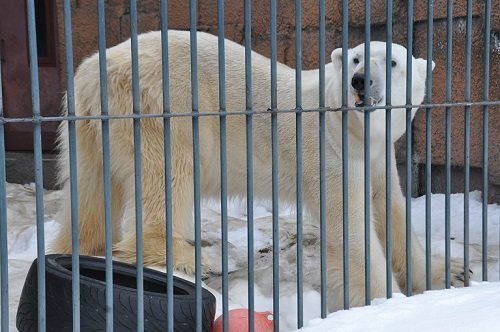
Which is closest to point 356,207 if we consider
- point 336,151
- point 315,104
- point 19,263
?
point 336,151

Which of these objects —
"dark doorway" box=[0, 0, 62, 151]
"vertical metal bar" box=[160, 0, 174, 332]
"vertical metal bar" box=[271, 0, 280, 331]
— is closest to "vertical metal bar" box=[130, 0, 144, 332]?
"vertical metal bar" box=[160, 0, 174, 332]

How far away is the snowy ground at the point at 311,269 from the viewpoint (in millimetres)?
2291

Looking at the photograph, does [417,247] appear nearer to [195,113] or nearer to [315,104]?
[315,104]

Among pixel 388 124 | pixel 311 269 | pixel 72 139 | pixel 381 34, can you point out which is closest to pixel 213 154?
pixel 311 269

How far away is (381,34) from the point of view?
16.1 feet

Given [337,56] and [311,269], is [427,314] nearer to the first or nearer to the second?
[337,56]

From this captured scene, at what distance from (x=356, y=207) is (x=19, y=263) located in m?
1.72

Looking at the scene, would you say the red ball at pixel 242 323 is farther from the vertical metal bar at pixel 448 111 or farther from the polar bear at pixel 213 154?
the vertical metal bar at pixel 448 111

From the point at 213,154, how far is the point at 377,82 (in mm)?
853

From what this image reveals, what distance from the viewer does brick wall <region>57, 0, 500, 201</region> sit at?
434cm

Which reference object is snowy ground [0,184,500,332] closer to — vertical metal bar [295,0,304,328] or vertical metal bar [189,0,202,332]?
vertical metal bar [295,0,304,328]

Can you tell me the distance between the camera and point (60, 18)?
237 inches

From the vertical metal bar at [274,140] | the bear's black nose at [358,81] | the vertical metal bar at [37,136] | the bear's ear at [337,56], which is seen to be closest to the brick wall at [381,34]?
the bear's ear at [337,56]

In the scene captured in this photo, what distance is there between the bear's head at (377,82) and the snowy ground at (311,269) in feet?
2.42
